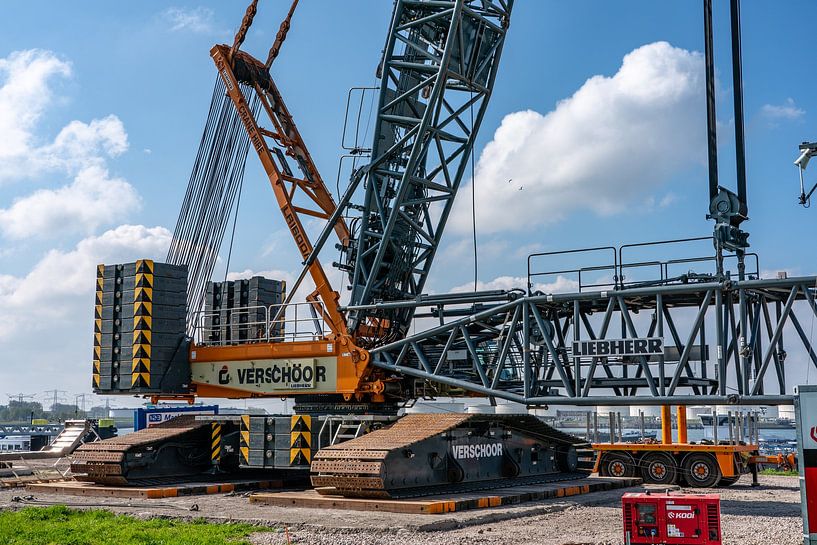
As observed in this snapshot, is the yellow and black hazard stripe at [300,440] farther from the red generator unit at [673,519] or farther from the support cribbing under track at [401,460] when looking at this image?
the red generator unit at [673,519]

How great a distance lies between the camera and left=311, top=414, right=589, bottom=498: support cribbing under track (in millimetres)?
17172

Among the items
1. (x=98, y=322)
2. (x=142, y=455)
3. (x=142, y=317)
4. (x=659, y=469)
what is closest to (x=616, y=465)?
(x=659, y=469)

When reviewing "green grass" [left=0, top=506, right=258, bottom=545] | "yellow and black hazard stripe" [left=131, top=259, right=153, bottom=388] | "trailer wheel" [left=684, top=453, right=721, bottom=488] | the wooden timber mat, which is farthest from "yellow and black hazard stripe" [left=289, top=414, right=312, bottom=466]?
"trailer wheel" [left=684, top=453, right=721, bottom=488]

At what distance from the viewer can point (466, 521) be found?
15180 millimetres

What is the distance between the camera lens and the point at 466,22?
869 inches

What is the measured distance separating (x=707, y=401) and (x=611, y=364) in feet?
7.92

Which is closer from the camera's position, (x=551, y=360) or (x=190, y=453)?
(x=551, y=360)

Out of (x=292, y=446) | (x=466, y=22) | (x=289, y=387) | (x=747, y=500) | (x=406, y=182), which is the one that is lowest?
(x=747, y=500)

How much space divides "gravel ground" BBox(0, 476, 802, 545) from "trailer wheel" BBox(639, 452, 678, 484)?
3.62m

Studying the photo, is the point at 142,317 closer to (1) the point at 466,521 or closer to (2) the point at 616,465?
(1) the point at 466,521

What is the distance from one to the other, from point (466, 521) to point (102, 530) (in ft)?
19.2

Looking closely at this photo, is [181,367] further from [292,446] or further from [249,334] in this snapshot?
[292,446]

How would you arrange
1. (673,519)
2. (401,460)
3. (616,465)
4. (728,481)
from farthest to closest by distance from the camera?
(616,465) → (728,481) → (401,460) → (673,519)

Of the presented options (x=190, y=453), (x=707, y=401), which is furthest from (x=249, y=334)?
(x=707, y=401)
